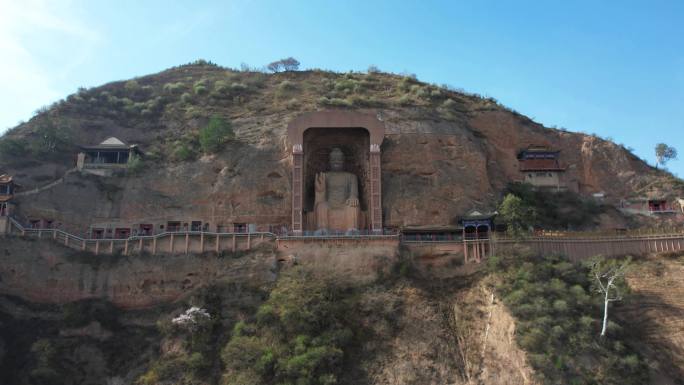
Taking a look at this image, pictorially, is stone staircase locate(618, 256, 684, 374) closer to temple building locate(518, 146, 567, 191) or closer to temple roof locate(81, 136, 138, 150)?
temple building locate(518, 146, 567, 191)

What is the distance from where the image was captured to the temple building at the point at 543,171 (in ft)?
176

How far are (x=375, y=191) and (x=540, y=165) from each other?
16.1 metres

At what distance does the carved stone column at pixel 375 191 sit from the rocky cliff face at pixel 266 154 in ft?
2.94

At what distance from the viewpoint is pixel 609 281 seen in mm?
35781

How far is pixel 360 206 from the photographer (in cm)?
4722

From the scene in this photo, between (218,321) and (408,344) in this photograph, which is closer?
(408,344)

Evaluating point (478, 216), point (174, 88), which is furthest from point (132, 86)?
point (478, 216)

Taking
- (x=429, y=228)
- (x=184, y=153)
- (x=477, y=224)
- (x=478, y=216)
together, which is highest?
(x=184, y=153)

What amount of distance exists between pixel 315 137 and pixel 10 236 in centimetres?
2101

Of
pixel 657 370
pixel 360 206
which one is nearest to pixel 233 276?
pixel 360 206

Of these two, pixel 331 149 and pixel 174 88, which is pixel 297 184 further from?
pixel 174 88

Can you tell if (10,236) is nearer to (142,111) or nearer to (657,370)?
(142,111)

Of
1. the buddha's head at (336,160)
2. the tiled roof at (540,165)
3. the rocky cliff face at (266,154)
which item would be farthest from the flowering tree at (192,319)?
the tiled roof at (540,165)

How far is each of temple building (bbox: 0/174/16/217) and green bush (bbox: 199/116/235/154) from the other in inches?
504
